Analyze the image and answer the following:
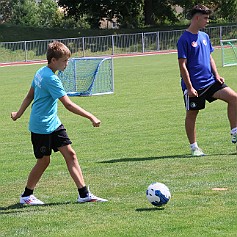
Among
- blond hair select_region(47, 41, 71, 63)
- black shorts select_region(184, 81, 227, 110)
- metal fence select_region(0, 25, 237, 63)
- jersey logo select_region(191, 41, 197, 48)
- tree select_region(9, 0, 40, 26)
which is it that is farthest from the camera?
tree select_region(9, 0, 40, 26)

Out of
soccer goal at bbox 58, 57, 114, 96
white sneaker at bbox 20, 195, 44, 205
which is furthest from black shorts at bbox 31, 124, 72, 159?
soccer goal at bbox 58, 57, 114, 96

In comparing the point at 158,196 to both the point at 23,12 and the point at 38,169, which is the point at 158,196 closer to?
the point at 38,169

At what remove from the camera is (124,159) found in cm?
1025

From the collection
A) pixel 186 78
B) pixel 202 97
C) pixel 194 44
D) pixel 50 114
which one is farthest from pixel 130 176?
pixel 194 44

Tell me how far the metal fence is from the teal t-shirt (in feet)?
128

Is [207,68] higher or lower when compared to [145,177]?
higher

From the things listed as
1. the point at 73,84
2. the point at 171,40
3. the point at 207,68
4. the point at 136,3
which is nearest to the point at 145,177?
the point at 207,68

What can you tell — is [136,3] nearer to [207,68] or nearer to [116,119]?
[116,119]

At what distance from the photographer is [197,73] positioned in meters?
10.3

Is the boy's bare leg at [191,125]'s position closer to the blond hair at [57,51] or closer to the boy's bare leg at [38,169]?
the boy's bare leg at [38,169]

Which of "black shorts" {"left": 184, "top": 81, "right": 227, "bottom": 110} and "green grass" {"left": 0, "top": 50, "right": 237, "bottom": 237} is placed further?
"black shorts" {"left": 184, "top": 81, "right": 227, "bottom": 110}

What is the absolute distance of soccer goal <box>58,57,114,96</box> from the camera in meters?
22.1

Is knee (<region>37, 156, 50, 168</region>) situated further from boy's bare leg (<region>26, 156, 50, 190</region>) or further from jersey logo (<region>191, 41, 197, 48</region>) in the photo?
jersey logo (<region>191, 41, 197, 48</region>)

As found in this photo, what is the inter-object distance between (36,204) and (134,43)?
4364 centimetres
